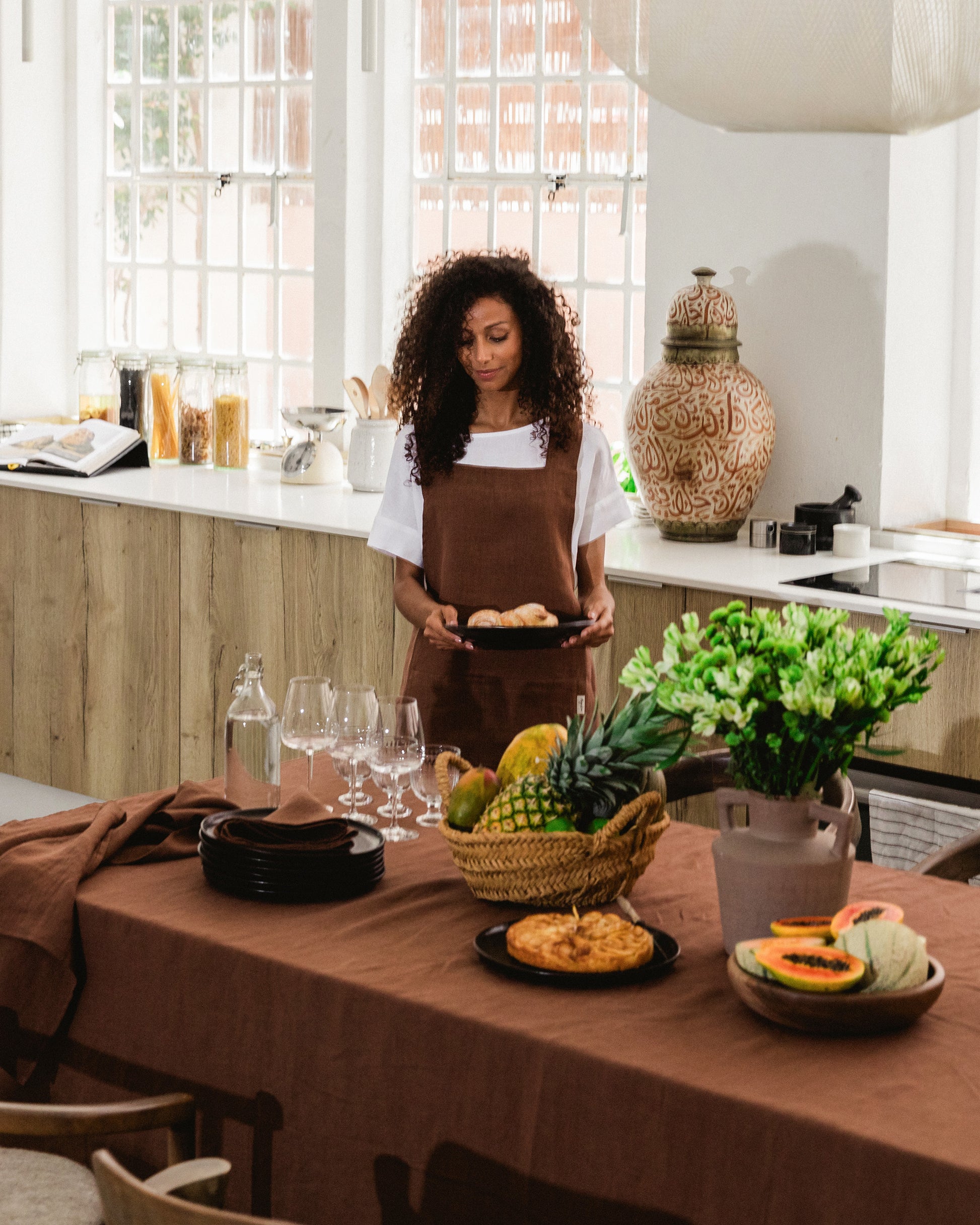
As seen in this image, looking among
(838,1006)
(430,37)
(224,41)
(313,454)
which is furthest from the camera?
(224,41)

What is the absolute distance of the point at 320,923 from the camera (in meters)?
1.90

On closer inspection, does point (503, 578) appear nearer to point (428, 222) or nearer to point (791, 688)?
point (791, 688)

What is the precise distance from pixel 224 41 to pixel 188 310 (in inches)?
34.5

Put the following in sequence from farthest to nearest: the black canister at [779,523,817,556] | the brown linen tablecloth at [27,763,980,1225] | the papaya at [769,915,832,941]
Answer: the black canister at [779,523,817,556] < the papaya at [769,915,832,941] < the brown linen tablecloth at [27,763,980,1225]

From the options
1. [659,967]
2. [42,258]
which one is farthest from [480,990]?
[42,258]

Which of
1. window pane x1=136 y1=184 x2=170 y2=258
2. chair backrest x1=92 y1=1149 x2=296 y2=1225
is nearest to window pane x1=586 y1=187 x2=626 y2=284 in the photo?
window pane x1=136 y1=184 x2=170 y2=258

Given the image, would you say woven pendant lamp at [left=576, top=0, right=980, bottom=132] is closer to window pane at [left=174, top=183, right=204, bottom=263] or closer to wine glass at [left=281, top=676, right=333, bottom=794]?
wine glass at [left=281, top=676, right=333, bottom=794]

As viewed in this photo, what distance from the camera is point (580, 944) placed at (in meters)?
1.76

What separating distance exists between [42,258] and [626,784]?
14.2ft

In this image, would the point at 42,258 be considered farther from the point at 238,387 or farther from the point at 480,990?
the point at 480,990

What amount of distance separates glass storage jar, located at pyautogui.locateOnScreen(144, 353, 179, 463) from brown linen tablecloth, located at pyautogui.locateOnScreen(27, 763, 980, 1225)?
11.0 ft

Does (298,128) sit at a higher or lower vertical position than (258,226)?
higher

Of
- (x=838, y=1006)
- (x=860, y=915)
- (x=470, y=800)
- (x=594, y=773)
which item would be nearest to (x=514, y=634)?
(x=470, y=800)

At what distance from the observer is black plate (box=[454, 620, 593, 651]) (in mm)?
2768
